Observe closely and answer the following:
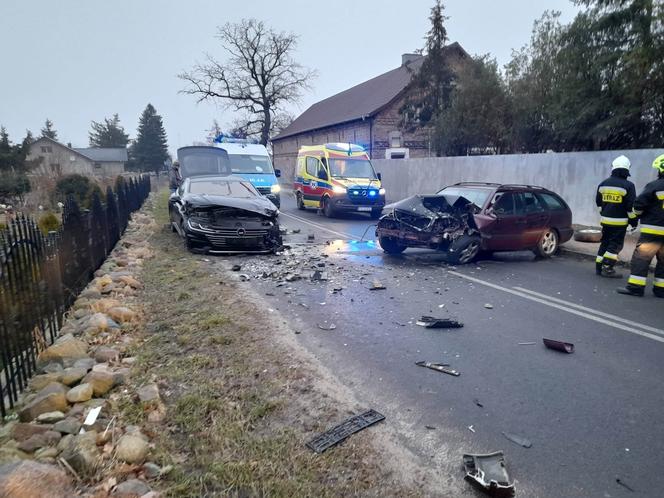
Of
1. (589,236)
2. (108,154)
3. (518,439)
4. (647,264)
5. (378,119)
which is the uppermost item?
(108,154)

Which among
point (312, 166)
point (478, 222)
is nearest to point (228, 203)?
point (478, 222)

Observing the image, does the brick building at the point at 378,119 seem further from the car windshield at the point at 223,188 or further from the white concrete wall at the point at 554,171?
the car windshield at the point at 223,188

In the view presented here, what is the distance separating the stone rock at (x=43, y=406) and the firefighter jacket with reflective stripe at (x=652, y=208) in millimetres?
7557

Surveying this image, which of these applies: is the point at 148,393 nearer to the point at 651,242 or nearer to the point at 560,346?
the point at 560,346

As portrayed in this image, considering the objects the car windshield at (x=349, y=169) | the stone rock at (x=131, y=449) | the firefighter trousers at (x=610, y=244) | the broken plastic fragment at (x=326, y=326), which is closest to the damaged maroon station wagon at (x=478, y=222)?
the firefighter trousers at (x=610, y=244)

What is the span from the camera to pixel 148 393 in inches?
136

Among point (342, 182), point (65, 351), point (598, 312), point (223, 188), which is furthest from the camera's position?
point (342, 182)

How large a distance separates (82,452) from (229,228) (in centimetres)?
668

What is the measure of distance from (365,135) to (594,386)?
29341mm

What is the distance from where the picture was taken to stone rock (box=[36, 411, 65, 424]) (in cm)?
310

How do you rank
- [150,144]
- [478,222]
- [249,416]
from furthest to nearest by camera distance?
[150,144] < [478,222] < [249,416]

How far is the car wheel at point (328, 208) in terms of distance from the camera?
1630 centimetres

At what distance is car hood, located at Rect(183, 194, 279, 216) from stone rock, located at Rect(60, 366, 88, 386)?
17.9 feet

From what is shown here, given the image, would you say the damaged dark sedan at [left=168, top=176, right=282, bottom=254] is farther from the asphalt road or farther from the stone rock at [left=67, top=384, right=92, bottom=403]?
the stone rock at [left=67, top=384, right=92, bottom=403]
